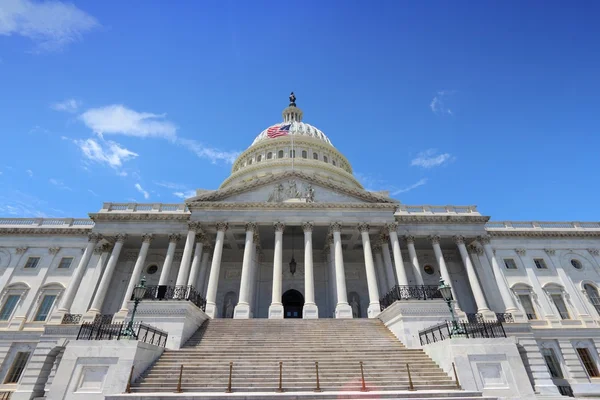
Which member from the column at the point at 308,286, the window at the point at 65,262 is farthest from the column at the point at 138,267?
the column at the point at 308,286

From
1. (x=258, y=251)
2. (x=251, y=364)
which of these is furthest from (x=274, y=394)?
(x=258, y=251)

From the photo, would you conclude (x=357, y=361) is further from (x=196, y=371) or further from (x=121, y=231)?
(x=121, y=231)

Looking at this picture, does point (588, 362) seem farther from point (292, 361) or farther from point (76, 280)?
point (76, 280)

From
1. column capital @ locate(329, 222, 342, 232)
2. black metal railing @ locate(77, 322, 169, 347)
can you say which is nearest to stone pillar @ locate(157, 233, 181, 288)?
black metal railing @ locate(77, 322, 169, 347)

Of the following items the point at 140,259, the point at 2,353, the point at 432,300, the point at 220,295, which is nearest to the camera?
the point at 432,300

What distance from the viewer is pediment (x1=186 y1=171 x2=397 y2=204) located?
31438 millimetres

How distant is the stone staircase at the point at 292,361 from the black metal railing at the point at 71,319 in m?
13.4

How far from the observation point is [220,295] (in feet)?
110

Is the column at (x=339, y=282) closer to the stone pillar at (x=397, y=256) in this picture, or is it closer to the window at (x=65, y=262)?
the stone pillar at (x=397, y=256)

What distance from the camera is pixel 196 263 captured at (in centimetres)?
2922

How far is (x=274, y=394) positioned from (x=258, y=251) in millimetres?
23225

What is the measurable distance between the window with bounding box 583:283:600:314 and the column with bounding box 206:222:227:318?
3860 centimetres

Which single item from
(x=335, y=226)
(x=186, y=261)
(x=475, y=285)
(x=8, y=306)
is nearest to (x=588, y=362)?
(x=475, y=285)

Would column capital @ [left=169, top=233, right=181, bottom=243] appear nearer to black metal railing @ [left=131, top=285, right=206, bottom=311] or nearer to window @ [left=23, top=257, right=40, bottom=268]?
black metal railing @ [left=131, top=285, right=206, bottom=311]
